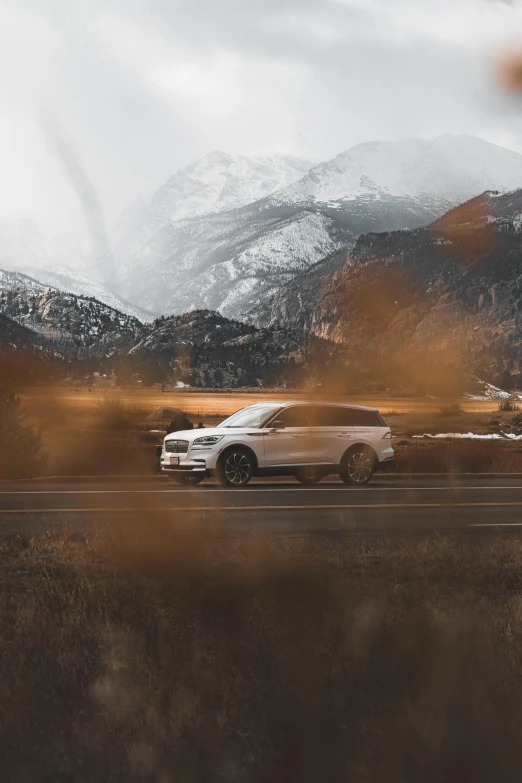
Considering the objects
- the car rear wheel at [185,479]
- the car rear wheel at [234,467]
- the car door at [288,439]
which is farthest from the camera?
the car rear wheel at [185,479]

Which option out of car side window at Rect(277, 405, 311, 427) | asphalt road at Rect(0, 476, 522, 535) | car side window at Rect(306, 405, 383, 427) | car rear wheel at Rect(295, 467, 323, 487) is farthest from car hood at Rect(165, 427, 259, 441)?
car rear wheel at Rect(295, 467, 323, 487)

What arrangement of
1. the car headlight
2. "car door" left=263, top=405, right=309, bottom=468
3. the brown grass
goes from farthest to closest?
"car door" left=263, top=405, right=309, bottom=468
the car headlight
the brown grass

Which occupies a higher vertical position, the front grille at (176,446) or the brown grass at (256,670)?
the front grille at (176,446)

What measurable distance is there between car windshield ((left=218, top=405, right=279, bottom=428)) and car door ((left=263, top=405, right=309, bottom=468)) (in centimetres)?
22

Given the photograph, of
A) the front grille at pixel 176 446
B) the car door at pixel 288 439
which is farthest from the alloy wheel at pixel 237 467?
the front grille at pixel 176 446

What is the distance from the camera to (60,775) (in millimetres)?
4844

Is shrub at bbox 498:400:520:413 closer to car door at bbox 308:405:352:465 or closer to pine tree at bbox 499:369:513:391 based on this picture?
car door at bbox 308:405:352:465

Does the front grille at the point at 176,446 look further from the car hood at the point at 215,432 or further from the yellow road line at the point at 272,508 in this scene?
the yellow road line at the point at 272,508

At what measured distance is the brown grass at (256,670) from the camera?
16.5 ft

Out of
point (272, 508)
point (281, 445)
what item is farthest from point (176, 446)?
point (272, 508)

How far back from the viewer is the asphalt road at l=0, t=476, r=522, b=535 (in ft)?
49.3

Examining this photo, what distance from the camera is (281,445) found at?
21719 millimetres

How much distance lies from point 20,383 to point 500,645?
18.1ft

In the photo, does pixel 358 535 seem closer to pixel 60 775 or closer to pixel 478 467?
pixel 60 775
